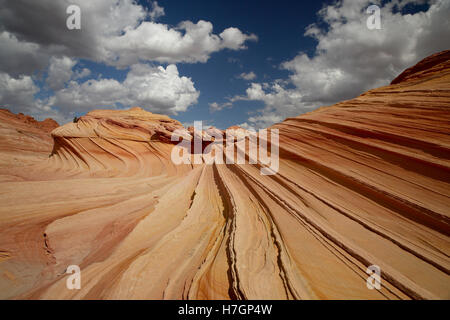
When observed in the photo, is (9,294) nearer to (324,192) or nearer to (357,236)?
(357,236)

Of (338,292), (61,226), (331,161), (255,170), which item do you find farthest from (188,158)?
(338,292)

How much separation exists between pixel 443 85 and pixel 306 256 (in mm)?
6544

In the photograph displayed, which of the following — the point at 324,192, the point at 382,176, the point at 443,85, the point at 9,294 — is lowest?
the point at 9,294

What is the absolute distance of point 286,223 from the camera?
3814mm

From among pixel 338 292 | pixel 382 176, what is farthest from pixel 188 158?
pixel 338 292

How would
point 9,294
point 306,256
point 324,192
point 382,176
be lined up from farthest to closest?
point 324,192
point 382,176
point 9,294
point 306,256

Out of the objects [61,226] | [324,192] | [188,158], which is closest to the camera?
[324,192]

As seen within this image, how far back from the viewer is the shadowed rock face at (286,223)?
8.37 feet

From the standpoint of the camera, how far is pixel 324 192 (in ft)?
14.9

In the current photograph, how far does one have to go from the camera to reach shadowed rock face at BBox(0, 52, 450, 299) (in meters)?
2.55

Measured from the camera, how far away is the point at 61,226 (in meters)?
4.96

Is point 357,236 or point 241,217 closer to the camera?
point 357,236

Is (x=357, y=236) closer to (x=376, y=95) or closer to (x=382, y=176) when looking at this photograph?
(x=382, y=176)

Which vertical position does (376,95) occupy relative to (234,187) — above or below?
above
